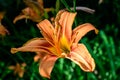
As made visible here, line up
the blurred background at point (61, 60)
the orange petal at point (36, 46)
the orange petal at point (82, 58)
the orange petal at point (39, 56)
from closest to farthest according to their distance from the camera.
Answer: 1. the orange petal at point (82, 58)
2. the orange petal at point (36, 46)
3. the orange petal at point (39, 56)
4. the blurred background at point (61, 60)

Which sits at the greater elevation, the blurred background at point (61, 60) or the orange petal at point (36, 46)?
the orange petal at point (36, 46)

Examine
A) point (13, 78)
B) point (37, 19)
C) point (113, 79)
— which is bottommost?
point (13, 78)

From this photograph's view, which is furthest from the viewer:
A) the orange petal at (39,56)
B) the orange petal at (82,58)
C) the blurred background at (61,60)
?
the blurred background at (61,60)

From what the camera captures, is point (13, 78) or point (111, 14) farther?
point (111, 14)

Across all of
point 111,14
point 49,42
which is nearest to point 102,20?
point 111,14

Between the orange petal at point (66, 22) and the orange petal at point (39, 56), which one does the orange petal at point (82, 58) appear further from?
the orange petal at point (39, 56)

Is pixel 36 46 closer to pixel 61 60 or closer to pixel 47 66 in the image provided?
pixel 47 66

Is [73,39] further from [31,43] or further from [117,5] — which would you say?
[117,5]

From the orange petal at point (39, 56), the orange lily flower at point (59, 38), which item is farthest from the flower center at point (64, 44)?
the orange petal at point (39, 56)
